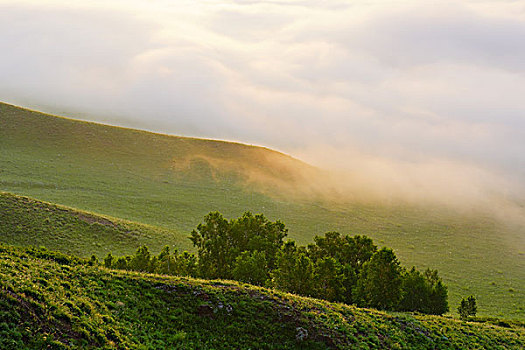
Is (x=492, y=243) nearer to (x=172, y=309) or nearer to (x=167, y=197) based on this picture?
(x=167, y=197)

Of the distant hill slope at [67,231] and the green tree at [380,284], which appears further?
the distant hill slope at [67,231]

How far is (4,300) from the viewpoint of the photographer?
52.3 feet

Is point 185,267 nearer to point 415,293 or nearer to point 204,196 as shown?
point 415,293

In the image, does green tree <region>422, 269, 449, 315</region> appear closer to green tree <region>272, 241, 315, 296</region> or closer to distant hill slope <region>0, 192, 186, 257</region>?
green tree <region>272, 241, 315, 296</region>

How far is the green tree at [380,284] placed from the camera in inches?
1367

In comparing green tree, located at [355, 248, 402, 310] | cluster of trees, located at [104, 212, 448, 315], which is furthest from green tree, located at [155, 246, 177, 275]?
green tree, located at [355, 248, 402, 310]

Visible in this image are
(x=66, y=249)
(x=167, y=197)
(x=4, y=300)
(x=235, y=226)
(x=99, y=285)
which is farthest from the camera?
(x=167, y=197)

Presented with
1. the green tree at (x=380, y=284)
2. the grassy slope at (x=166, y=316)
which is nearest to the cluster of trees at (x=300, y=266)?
the green tree at (x=380, y=284)

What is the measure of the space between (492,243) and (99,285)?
101290mm

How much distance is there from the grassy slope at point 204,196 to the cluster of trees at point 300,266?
21.1m

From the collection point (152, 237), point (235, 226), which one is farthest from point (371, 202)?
point (235, 226)

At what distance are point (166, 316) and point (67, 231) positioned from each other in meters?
40.2

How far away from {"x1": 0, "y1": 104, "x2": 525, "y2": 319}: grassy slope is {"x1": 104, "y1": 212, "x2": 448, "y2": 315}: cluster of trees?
2112 cm

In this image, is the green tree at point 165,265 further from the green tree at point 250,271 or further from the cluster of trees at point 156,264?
the green tree at point 250,271
